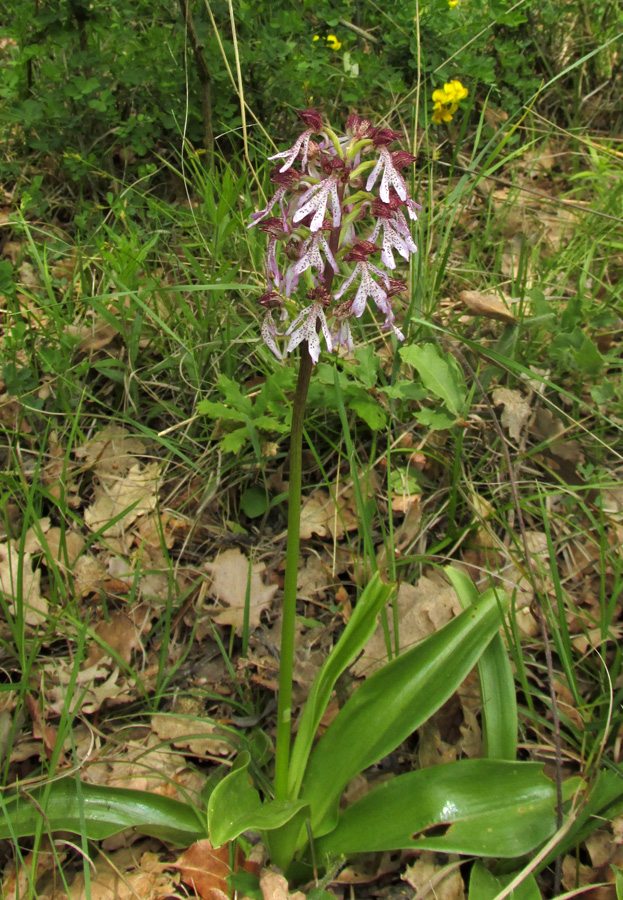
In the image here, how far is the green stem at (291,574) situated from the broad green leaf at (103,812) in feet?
0.83

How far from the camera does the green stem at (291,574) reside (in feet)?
4.79

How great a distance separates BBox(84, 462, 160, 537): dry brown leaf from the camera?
7.98ft

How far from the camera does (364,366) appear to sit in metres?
2.32

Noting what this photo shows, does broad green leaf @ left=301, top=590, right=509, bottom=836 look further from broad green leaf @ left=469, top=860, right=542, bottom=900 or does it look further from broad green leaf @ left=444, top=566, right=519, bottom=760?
broad green leaf @ left=469, top=860, right=542, bottom=900

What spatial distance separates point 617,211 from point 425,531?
1.90 meters

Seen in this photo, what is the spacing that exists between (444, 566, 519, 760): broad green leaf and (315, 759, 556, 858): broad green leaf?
0.09 metres

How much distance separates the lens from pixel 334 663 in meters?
1.68

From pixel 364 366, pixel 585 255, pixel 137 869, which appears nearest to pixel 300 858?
pixel 137 869

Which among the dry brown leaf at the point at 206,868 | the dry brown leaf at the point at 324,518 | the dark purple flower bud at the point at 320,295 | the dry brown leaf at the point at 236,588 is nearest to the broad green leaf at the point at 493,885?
the dry brown leaf at the point at 206,868

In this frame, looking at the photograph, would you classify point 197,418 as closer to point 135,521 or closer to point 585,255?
point 135,521

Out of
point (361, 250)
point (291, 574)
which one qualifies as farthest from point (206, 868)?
point (361, 250)

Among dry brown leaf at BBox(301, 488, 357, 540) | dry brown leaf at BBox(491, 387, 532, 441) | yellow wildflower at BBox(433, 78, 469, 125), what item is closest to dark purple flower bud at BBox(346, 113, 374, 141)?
dry brown leaf at BBox(301, 488, 357, 540)

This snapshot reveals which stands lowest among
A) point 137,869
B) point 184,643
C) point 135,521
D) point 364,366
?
point 137,869

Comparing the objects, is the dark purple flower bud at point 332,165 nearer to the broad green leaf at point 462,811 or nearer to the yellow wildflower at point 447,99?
the broad green leaf at point 462,811
